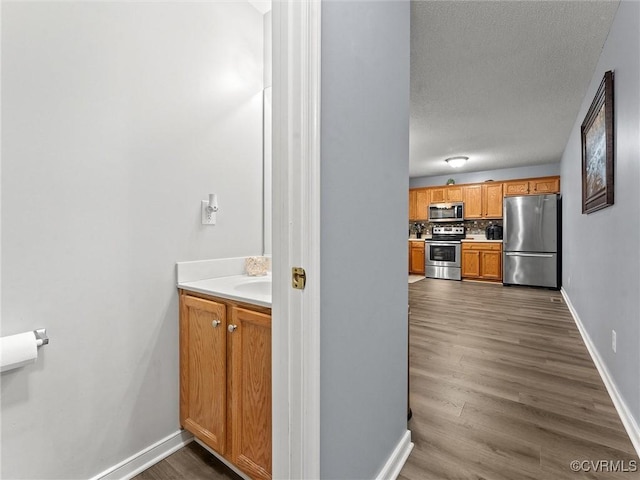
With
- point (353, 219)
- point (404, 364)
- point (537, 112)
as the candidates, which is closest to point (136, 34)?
point (353, 219)

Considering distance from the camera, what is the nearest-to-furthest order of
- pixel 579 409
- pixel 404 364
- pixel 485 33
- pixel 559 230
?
1. pixel 404 364
2. pixel 579 409
3. pixel 485 33
4. pixel 559 230

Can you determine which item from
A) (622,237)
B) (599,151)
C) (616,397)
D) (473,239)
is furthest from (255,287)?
(473,239)

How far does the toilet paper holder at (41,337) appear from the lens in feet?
3.55

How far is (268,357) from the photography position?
1.15 m

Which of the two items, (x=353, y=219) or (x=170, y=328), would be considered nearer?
(x=353, y=219)

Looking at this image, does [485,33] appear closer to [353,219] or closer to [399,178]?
[399,178]

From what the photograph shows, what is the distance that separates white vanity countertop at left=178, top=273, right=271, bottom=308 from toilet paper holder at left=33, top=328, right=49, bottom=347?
542 mm

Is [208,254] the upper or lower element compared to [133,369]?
upper

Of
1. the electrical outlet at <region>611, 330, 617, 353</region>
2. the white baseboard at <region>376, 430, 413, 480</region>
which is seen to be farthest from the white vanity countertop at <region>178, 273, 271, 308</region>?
the electrical outlet at <region>611, 330, 617, 353</region>

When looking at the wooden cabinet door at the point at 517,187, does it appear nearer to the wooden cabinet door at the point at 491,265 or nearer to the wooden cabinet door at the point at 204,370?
the wooden cabinet door at the point at 491,265

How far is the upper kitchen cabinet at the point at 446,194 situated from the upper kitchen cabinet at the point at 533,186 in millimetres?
934

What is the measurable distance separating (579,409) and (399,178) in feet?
5.89

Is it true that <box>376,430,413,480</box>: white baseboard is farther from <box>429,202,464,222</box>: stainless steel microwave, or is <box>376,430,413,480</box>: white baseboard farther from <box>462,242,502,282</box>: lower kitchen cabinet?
<box>429,202,464,222</box>: stainless steel microwave

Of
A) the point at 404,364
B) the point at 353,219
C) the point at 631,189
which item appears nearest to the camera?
the point at 353,219
